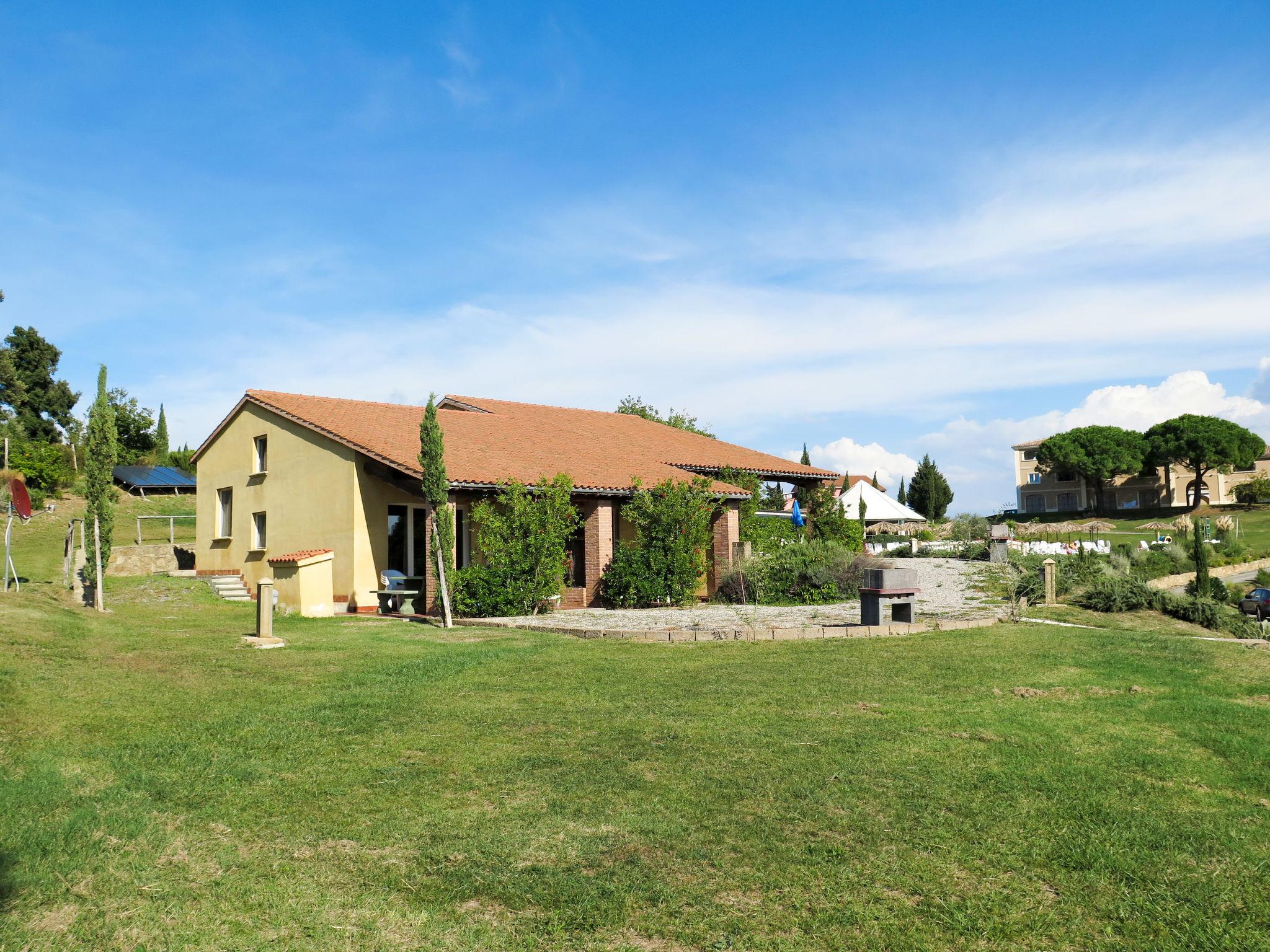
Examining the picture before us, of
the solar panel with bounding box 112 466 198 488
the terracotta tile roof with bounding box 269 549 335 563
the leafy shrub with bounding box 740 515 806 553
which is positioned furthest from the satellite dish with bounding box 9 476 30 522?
the solar panel with bounding box 112 466 198 488

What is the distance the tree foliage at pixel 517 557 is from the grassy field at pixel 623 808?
315 inches

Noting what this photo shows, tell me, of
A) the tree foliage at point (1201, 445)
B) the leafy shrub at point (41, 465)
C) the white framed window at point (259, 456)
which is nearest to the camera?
the white framed window at point (259, 456)

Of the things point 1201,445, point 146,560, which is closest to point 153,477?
point 146,560

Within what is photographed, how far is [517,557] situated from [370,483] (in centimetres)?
467

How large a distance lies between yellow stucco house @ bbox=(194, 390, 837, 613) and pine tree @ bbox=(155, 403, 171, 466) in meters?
28.1

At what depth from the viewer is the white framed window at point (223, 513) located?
25656 mm

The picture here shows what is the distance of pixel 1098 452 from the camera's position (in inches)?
3145

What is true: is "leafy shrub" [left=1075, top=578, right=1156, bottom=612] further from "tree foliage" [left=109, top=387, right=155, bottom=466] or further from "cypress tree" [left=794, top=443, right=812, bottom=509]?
"tree foliage" [left=109, top=387, right=155, bottom=466]

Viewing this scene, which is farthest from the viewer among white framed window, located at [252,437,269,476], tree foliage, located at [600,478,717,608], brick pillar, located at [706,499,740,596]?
white framed window, located at [252,437,269,476]

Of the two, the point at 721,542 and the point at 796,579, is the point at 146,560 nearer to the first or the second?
the point at 721,542

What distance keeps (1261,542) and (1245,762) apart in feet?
182

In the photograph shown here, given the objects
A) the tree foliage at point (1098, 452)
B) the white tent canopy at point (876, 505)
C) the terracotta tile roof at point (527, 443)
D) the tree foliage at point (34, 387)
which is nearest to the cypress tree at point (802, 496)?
the terracotta tile roof at point (527, 443)

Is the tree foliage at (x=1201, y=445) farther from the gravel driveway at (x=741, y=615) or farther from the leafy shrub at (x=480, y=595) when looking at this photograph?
the leafy shrub at (x=480, y=595)

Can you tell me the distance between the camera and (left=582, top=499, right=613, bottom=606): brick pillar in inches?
826
